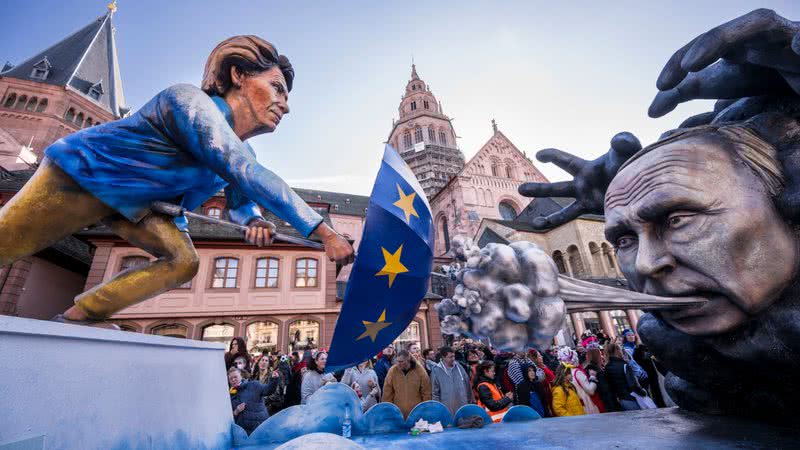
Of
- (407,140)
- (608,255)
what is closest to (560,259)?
(608,255)

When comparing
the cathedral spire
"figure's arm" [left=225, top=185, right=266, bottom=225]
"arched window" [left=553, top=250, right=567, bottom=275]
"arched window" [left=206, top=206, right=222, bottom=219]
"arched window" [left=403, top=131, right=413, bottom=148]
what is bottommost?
"figure's arm" [left=225, top=185, right=266, bottom=225]

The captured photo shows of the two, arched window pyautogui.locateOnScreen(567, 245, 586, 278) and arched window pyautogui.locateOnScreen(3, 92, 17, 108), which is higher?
arched window pyautogui.locateOnScreen(3, 92, 17, 108)

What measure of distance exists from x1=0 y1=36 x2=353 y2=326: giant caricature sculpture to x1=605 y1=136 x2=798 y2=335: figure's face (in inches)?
48.0

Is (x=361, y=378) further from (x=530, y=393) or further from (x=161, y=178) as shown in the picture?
(x=161, y=178)

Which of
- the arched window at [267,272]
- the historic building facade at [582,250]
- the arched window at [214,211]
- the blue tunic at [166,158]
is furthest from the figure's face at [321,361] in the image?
the historic building facade at [582,250]

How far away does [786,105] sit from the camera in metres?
1.34

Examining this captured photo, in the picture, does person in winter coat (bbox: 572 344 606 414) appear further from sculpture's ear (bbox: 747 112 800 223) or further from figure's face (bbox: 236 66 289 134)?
figure's face (bbox: 236 66 289 134)

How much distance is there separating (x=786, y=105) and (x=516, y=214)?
2998cm

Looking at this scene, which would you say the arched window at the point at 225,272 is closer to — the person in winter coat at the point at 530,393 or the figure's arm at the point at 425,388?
the figure's arm at the point at 425,388

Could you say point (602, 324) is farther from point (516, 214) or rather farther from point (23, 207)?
point (23, 207)

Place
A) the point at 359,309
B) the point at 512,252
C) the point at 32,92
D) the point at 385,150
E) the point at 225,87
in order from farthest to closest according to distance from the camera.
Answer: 1. the point at 32,92
2. the point at 225,87
3. the point at 385,150
4. the point at 359,309
5. the point at 512,252

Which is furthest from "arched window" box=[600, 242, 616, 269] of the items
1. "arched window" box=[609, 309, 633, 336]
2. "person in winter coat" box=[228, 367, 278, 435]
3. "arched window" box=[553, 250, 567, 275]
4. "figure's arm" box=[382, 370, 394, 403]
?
"person in winter coat" box=[228, 367, 278, 435]

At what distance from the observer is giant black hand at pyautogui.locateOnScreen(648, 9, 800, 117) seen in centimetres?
109

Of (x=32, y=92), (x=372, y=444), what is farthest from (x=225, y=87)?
(x=32, y=92)
